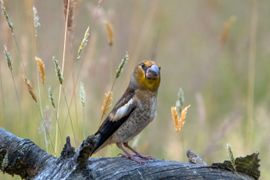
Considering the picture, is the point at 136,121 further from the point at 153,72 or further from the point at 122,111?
the point at 153,72

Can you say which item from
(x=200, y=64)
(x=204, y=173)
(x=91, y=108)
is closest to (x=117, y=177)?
(x=204, y=173)

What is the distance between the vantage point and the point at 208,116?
7.79 meters

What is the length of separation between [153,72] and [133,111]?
8.4 inches

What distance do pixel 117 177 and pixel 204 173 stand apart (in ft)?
1.15

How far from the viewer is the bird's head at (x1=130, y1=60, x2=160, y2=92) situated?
462cm

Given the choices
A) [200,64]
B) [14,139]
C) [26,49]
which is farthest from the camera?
[200,64]

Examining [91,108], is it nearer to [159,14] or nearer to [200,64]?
[159,14]

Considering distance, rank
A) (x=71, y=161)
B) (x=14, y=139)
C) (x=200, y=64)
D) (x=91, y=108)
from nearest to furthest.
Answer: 1. (x=71, y=161)
2. (x=14, y=139)
3. (x=91, y=108)
4. (x=200, y=64)

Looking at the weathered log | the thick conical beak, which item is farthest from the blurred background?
the weathered log

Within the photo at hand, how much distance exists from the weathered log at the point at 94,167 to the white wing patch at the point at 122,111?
2.02ft

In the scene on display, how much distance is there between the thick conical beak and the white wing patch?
149 millimetres

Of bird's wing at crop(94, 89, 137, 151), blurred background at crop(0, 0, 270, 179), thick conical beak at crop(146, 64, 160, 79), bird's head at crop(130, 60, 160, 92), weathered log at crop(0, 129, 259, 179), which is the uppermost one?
blurred background at crop(0, 0, 270, 179)

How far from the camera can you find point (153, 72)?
4.61 m

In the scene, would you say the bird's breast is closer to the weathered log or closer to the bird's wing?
the bird's wing
